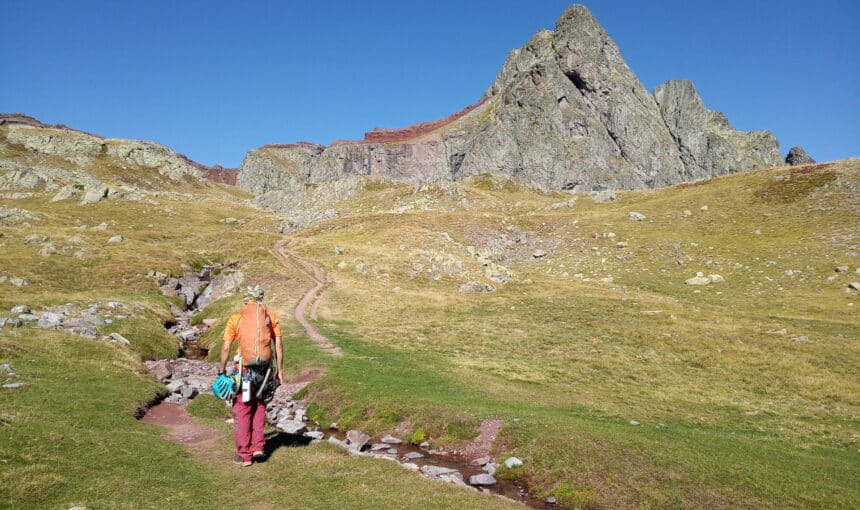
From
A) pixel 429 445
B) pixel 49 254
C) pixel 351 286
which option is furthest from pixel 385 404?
pixel 49 254

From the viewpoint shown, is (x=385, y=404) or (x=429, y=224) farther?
(x=429, y=224)

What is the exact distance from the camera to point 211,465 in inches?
533

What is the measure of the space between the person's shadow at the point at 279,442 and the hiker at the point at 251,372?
2.51 feet

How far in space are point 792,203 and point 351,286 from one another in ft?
238

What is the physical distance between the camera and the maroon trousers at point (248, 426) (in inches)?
536

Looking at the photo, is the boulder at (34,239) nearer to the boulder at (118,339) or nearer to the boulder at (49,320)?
the boulder at (49,320)

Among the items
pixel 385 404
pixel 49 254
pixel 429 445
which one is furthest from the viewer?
pixel 49 254

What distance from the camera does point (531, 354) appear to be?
35.6m

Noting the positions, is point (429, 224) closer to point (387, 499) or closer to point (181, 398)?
point (181, 398)

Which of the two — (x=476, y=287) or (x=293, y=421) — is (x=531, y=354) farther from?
(x=476, y=287)

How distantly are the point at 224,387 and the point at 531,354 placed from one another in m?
26.4

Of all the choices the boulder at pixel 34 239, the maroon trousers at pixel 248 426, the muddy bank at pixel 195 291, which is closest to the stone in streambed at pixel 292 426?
the maroon trousers at pixel 248 426

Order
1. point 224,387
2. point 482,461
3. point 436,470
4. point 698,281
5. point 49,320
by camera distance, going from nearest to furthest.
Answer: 1. point 224,387
2. point 436,470
3. point 482,461
4. point 49,320
5. point 698,281

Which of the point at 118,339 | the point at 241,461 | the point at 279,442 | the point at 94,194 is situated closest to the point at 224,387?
the point at 241,461
